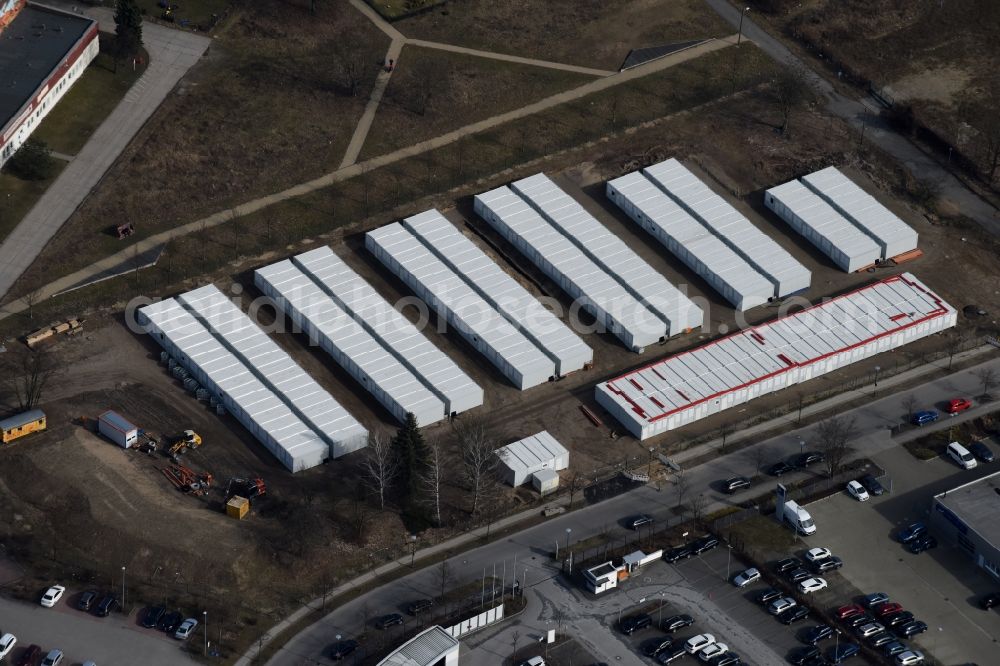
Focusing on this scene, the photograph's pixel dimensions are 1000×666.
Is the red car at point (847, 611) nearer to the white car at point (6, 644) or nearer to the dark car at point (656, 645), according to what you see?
the dark car at point (656, 645)

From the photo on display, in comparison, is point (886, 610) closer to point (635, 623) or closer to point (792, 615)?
point (792, 615)

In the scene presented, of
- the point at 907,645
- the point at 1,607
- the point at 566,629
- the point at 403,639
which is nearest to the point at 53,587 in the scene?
the point at 1,607

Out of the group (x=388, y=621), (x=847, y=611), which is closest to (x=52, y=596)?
(x=388, y=621)

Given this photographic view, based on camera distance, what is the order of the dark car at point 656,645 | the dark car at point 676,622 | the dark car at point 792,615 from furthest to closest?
the dark car at point 792,615, the dark car at point 676,622, the dark car at point 656,645

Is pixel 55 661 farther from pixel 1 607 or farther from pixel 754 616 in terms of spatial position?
pixel 754 616

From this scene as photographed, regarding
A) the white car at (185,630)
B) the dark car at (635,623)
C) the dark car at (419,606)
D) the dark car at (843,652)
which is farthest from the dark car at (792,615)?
the white car at (185,630)

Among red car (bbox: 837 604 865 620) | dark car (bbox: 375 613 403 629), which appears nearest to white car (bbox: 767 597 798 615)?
red car (bbox: 837 604 865 620)
